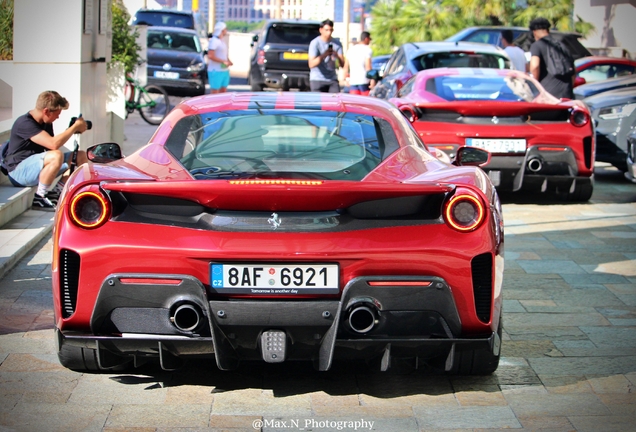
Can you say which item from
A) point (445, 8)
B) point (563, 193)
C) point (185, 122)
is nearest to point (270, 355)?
point (185, 122)

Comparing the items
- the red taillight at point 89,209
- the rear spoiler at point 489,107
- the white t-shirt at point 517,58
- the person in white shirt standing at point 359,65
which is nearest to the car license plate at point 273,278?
the red taillight at point 89,209

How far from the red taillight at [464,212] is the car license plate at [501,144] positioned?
5.85 metres

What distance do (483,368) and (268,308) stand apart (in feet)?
3.71

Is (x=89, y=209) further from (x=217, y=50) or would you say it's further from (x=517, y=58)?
(x=217, y=50)

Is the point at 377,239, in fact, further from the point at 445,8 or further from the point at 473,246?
the point at 445,8

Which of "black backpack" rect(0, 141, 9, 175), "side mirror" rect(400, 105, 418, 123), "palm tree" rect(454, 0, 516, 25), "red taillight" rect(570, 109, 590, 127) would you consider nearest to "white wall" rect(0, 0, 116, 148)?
"black backpack" rect(0, 141, 9, 175)

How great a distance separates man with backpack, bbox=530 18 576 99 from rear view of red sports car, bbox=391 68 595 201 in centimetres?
298

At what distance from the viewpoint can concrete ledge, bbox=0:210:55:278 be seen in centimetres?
715

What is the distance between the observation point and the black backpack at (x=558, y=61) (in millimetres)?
13312

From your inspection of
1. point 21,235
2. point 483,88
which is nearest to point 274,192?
point 21,235

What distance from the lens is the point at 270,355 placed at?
407 cm

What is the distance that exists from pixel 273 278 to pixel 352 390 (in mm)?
789

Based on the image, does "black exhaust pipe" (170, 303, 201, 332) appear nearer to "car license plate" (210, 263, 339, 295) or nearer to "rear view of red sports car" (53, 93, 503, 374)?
"rear view of red sports car" (53, 93, 503, 374)

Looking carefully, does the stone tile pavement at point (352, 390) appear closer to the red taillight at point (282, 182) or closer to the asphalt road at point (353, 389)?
the asphalt road at point (353, 389)
